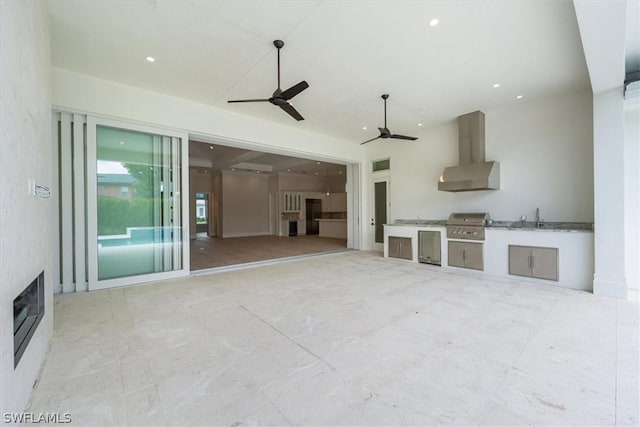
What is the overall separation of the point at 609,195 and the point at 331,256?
18.0ft

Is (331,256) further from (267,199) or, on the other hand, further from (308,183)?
(308,183)

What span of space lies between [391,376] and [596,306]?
11.3 ft

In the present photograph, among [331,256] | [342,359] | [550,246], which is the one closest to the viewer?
[342,359]

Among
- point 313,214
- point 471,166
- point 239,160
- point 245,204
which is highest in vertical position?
point 239,160

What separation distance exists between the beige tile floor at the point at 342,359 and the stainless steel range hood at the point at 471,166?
2335 mm

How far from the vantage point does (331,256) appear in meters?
7.43

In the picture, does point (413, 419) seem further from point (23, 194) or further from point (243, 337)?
point (23, 194)

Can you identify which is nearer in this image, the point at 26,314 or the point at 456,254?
the point at 26,314

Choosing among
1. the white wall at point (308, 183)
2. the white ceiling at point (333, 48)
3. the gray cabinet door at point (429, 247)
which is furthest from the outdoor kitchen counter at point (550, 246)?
the white wall at point (308, 183)

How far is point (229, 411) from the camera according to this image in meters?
1.65

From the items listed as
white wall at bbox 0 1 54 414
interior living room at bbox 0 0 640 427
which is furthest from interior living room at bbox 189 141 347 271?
white wall at bbox 0 1 54 414

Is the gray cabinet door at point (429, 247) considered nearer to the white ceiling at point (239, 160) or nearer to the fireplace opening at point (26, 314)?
the white ceiling at point (239, 160)

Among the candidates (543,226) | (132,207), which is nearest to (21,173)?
(132,207)

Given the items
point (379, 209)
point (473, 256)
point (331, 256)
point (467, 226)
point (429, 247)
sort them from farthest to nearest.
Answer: point (379, 209)
point (331, 256)
point (429, 247)
point (467, 226)
point (473, 256)
